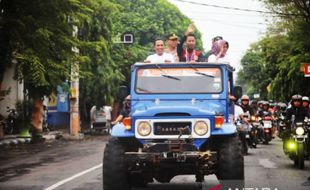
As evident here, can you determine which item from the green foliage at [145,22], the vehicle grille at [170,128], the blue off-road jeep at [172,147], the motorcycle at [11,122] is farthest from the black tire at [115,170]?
the green foliage at [145,22]

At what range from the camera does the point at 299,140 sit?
13.4 m

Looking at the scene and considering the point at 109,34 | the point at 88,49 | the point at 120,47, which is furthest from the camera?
the point at 120,47

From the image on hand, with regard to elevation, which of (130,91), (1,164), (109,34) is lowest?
(1,164)

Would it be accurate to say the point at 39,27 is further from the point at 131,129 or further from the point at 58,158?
the point at 131,129

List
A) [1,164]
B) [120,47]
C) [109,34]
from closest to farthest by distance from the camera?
[1,164] < [109,34] < [120,47]

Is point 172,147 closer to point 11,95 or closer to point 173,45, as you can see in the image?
point 173,45

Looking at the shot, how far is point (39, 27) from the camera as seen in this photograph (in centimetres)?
1791

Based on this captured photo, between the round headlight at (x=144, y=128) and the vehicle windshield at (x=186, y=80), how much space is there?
1.40m

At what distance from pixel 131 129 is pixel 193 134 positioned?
3.13 ft

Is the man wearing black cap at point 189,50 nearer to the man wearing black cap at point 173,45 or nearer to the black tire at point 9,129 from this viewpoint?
the man wearing black cap at point 173,45

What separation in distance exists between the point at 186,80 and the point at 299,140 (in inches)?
170

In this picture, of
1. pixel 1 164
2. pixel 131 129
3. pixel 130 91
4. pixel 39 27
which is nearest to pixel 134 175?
pixel 131 129

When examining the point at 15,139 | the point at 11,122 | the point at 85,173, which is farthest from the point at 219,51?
the point at 11,122

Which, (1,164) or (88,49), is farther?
(88,49)
